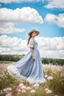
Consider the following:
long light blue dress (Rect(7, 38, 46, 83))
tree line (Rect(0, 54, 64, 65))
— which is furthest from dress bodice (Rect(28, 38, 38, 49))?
tree line (Rect(0, 54, 64, 65))

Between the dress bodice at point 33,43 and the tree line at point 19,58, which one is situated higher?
the dress bodice at point 33,43

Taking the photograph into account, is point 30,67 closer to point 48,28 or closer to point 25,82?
point 25,82

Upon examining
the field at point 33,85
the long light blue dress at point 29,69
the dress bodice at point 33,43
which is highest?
the dress bodice at point 33,43

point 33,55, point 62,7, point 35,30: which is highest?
point 62,7

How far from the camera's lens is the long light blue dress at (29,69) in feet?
11.0

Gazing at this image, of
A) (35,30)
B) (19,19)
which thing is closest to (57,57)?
(35,30)

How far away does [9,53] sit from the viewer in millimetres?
3459

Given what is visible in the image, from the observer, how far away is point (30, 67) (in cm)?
335

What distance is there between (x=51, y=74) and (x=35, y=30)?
0.51 meters

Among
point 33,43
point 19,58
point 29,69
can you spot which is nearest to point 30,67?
point 29,69

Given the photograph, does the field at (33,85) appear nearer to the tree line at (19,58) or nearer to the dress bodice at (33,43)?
the tree line at (19,58)

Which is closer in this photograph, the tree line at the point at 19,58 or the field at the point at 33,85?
the field at the point at 33,85

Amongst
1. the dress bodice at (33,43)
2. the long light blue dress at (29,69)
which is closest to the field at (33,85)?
the long light blue dress at (29,69)

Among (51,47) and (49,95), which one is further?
(51,47)
